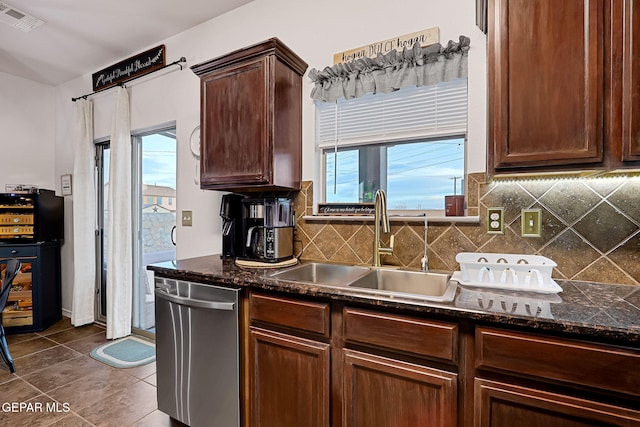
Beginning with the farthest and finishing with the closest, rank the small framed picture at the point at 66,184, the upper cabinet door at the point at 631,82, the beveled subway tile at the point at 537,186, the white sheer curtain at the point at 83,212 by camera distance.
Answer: the small framed picture at the point at 66,184 < the white sheer curtain at the point at 83,212 < the beveled subway tile at the point at 537,186 < the upper cabinet door at the point at 631,82

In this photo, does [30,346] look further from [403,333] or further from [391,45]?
[391,45]

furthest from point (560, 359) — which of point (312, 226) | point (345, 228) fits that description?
point (312, 226)

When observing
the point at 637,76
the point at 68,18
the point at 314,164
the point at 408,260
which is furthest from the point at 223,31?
the point at 637,76

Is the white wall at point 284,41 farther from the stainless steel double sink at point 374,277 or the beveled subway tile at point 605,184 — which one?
the stainless steel double sink at point 374,277

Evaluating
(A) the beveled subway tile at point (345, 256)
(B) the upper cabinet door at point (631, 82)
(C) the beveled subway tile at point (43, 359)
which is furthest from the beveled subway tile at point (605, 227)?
(C) the beveled subway tile at point (43, 359)

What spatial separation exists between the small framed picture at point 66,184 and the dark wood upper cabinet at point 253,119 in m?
2.65

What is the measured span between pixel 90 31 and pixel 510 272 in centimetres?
362

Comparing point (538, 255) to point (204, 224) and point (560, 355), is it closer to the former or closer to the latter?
point (560, 355)

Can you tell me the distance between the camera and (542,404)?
3.24 ft

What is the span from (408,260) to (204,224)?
5.54 feet

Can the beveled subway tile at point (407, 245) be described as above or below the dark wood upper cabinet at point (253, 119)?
below

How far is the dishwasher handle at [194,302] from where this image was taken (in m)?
1.58

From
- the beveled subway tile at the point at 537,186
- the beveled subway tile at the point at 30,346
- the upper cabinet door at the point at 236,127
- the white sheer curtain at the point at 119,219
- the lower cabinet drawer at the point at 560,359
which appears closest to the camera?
the lower cabinet drawer at the point at 560,359

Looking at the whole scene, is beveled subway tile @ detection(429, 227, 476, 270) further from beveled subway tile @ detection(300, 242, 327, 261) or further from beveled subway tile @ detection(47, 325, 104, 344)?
beveled subway tile @ detection(47, 325, 104, 344)
